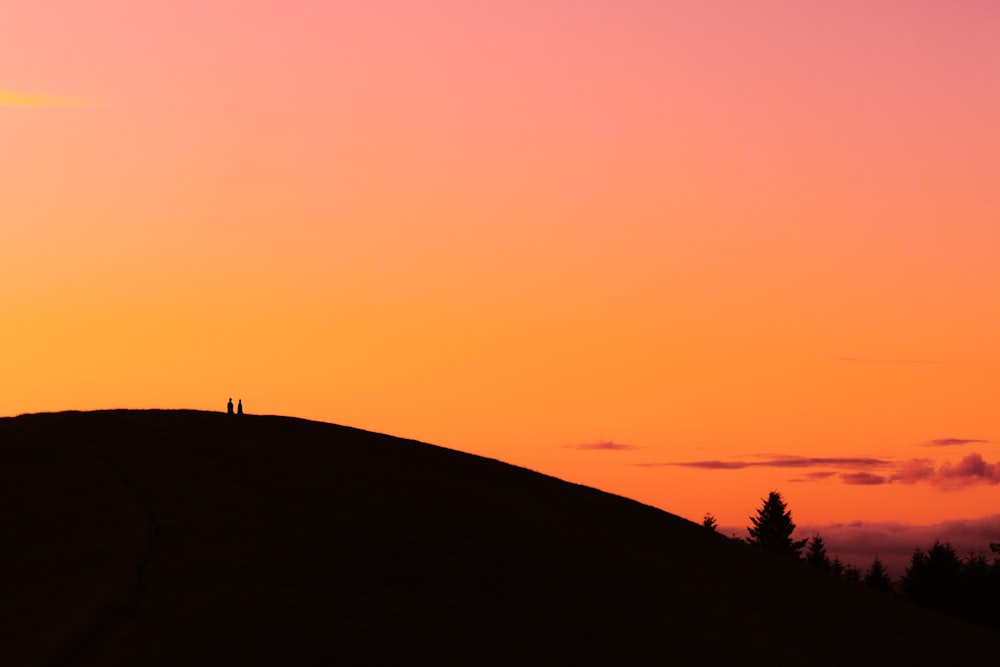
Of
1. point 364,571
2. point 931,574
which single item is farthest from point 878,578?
point 364,571

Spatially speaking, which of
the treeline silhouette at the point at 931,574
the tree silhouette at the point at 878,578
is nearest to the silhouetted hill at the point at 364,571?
the treeline silhouette at the point at 931,574

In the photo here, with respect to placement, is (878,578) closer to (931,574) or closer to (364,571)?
(931,574)

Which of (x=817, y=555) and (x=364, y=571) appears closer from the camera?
(x=364, y=571)

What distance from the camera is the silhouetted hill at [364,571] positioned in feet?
87.1

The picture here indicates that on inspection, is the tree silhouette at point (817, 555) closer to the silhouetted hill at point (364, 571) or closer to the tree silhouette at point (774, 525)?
the tree silhouette at point (774, 525)

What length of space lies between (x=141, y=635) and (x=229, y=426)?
28.6 metres

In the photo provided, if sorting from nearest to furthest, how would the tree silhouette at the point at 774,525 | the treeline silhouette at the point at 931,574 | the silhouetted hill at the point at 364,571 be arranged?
1. the silhouetted hill at the point at 364,571
2. the treeline silhouette at the point at 931,574
3. the tree silhouette at the point at 774,525

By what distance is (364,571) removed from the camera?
103 ft

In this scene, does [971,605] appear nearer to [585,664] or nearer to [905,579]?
[905,579]

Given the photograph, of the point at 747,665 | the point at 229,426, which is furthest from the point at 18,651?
the point at 229,426

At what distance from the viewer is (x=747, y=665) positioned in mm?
29406

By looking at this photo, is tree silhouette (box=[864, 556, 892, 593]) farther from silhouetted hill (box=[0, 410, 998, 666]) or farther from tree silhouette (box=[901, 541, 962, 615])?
silhouetted hill (box=[0, 410, 998, 666])

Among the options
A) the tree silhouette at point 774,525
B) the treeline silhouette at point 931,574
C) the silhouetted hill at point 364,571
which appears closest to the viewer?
the silhouetted hill at point 364,571

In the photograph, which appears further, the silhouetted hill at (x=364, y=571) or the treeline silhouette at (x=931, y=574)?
the treeline silhouette at (x=931, y=574)
